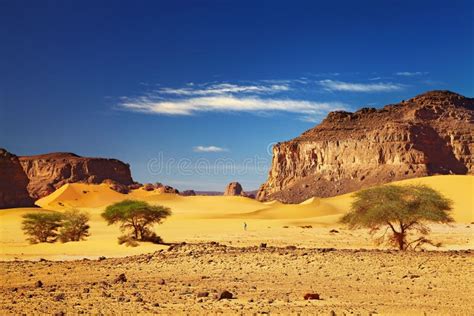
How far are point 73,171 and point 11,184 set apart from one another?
81.9m

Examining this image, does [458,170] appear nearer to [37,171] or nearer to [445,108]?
[445,108]

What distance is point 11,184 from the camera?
313 feet

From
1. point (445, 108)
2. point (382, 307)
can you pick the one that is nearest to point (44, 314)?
point (382, 307)

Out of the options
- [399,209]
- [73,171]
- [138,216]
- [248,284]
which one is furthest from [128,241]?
[73,171]

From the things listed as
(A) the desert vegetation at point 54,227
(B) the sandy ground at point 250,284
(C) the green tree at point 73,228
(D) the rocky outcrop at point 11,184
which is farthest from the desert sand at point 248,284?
(D) the rocky outcrop at point 11,184

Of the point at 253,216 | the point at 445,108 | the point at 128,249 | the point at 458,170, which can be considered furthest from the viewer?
the point at 445,108

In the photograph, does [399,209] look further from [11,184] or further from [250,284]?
[11,184]

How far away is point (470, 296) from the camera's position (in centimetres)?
1249

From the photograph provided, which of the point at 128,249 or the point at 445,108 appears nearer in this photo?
the point at 128,249

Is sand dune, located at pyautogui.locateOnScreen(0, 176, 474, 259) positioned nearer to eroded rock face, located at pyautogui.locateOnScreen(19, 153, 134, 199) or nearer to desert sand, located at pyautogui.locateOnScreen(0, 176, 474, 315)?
desert sand, located at pyautogui.locateOnScreen(0, 176, 474, 315)

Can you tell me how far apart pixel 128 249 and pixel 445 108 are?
163 metres

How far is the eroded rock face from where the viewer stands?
174 m

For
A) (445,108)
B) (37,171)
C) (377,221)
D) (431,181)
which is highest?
(445,108)

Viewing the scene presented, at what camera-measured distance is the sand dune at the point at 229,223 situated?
32.3 m
